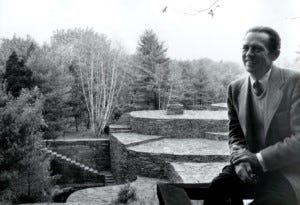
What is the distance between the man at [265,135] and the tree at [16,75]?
21.2m

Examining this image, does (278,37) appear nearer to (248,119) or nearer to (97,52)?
(248,119)

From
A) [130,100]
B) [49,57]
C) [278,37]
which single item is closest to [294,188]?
[278,37]

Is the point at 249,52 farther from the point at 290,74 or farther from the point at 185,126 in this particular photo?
the point at 185,126

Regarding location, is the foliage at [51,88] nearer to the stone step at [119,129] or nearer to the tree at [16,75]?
the tree at [16,75]

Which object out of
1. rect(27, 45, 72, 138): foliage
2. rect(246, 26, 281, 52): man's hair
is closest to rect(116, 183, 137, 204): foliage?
rect(246, 26, 281, 52): man's hair

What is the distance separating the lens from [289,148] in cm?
168

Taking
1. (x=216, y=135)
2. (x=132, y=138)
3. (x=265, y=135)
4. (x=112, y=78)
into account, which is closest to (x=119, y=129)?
(x=132, y=138)

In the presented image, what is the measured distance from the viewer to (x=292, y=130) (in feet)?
5.62

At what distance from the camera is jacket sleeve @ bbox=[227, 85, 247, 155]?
1941 mm

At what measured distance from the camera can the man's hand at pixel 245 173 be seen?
1.71m

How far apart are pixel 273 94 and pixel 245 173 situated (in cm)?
40

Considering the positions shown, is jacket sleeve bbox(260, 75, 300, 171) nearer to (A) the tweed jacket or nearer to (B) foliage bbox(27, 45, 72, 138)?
(A) the tweed jacket

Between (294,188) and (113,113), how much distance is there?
30.2 m

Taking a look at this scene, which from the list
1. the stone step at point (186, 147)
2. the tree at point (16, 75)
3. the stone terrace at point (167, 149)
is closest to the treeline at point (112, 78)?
the tree at point (16, 75)
